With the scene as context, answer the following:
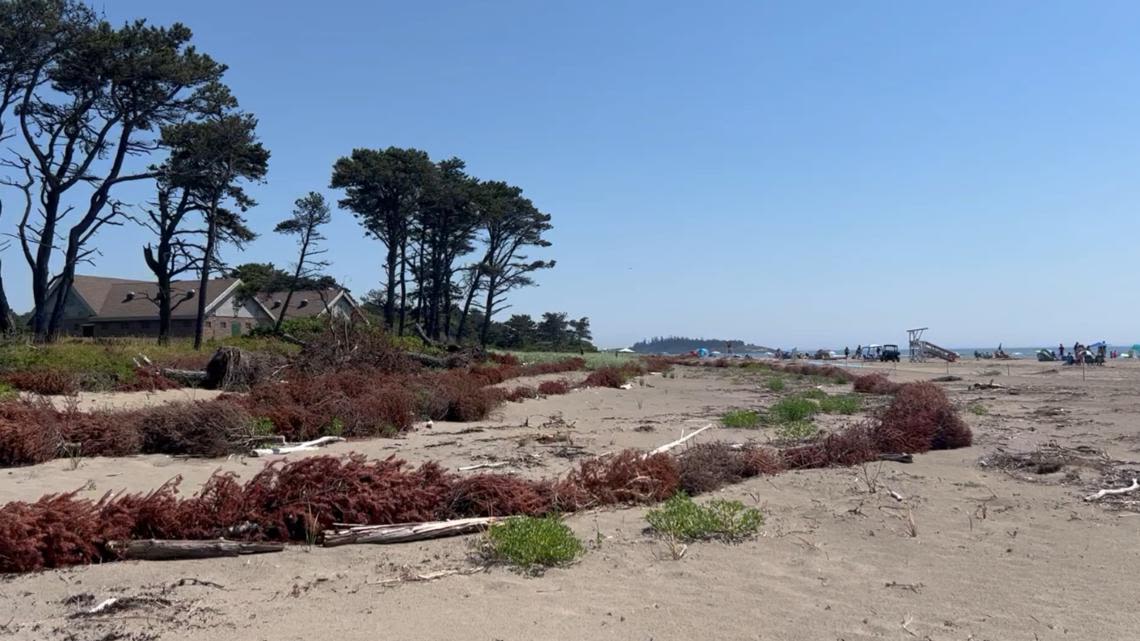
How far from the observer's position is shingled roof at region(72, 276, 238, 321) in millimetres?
54688

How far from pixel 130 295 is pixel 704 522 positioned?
5907 cm

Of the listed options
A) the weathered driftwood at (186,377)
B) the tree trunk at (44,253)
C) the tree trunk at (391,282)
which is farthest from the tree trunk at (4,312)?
the tree trunk at (391,282)

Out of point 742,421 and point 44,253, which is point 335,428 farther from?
point 44,253

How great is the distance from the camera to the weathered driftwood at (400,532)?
6.12 metres

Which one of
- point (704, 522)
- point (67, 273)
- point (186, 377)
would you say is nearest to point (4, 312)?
point (67, 273)

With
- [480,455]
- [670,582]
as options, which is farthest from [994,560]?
[480,455]

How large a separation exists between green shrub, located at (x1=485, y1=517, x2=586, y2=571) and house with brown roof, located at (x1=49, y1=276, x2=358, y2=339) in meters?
49.2

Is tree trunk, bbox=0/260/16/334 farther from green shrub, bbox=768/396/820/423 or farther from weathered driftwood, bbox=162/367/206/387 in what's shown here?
green shrub, bbox=768/396/820/423

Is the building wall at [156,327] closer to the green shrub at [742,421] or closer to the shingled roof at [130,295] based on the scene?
the shingled roof at [130,295]

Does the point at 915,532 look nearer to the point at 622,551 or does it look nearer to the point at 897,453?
the point at 622,551

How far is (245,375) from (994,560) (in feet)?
47.9

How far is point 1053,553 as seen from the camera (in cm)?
621

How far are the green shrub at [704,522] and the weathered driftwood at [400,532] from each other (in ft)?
4.62

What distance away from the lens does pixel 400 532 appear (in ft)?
20.5
